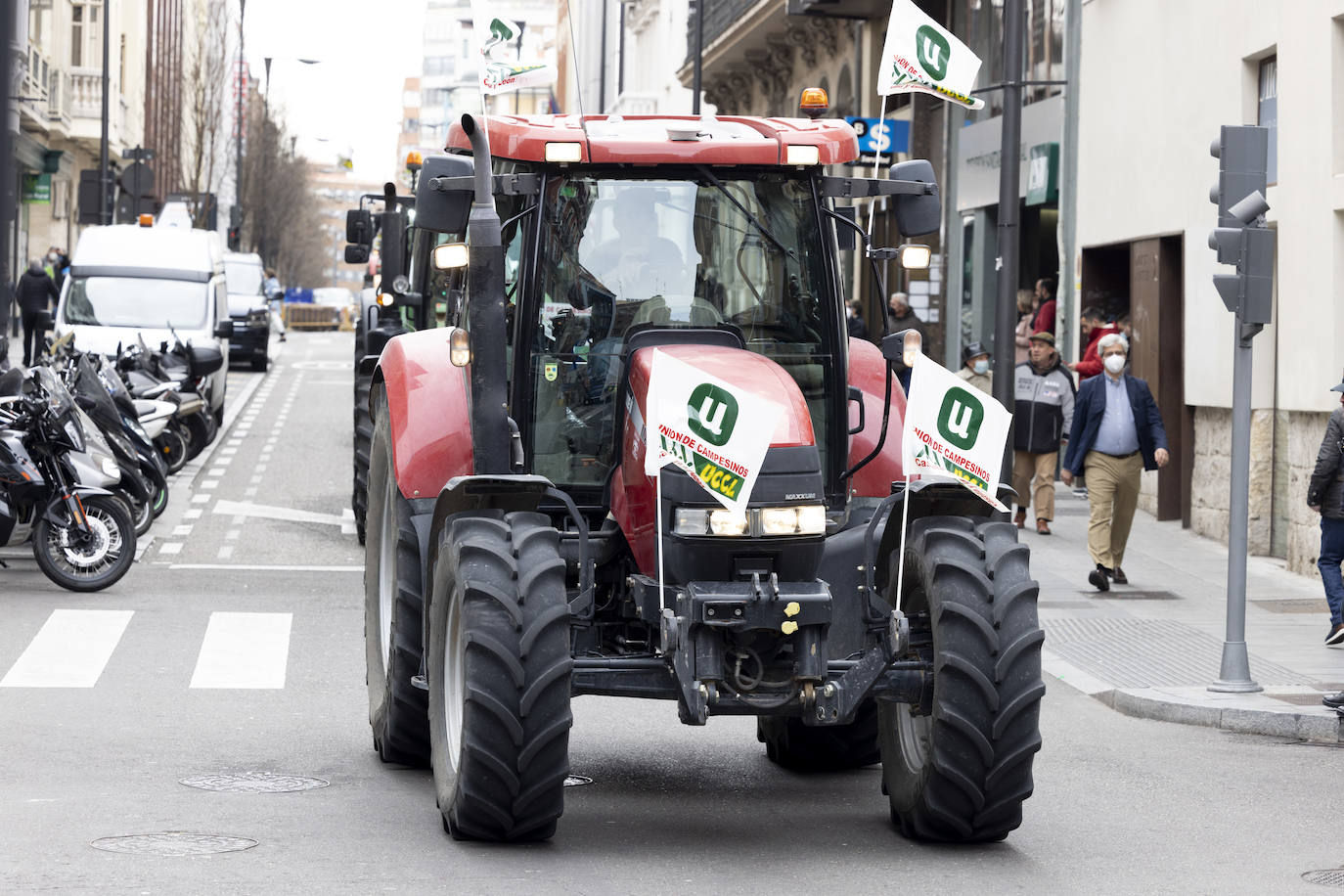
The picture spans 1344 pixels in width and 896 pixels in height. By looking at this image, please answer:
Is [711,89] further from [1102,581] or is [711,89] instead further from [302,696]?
[302,696]

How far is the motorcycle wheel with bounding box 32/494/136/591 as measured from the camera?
14266mm

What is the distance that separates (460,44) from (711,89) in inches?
5735

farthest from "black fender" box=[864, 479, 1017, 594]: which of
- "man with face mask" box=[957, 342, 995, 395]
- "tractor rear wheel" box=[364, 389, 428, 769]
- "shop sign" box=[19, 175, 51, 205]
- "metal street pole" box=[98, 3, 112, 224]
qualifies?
"shop sign" box=[19, 175, 51, 205]

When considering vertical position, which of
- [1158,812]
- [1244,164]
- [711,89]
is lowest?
[1158,812]

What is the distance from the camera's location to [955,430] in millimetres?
7465

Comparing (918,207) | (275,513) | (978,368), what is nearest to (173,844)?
(918,207)

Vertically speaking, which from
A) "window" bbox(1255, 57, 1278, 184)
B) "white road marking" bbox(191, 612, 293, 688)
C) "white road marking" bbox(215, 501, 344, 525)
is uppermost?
"window" bbox(1255, 57, 1278, 184)

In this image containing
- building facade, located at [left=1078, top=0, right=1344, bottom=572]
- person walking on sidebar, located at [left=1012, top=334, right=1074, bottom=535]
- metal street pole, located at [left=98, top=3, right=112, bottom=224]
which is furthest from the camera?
metal street pole, located at [left=98, top=3, right=112, bottom=224]

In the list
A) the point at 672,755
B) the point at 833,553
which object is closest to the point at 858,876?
the point at 833,553

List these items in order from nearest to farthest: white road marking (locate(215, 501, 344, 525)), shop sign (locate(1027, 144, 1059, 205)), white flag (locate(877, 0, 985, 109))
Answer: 1. white flag (locate(877, 0, 985, 109))
2. white road marking (locate(215, 501, 344, 525))
3. shop sign (locate(1027, 144, 1059, 205))

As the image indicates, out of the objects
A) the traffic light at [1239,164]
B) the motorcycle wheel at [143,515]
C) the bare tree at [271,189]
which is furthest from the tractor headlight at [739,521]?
the bare tree at [271,189]

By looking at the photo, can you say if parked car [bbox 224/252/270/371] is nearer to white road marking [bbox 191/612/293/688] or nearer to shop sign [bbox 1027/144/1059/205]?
shop sign [bbox 1027/144/1059/205]

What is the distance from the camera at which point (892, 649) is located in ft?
23.3

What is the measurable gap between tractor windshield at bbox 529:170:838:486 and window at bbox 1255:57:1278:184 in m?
10.8
